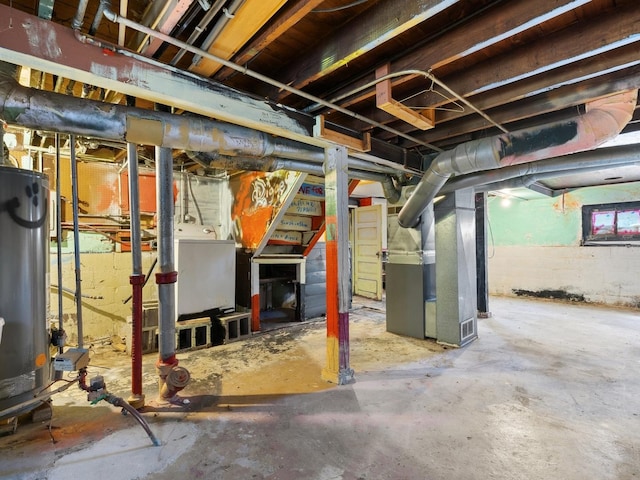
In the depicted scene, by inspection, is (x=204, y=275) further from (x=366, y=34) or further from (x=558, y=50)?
(x=558, y=50)

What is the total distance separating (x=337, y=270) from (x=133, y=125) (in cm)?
182

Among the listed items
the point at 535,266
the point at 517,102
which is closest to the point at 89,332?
the point at 517,102

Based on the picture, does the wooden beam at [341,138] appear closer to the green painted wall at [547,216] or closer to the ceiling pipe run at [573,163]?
the ceiling pipe run at [573,163]

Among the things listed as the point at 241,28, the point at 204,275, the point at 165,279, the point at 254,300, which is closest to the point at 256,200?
the point at 204,275

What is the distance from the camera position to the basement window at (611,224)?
575cm

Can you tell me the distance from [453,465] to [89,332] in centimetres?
417

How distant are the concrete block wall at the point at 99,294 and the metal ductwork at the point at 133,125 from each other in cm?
239

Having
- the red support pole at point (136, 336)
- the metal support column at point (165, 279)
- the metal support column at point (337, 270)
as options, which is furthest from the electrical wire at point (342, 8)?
the red support pole at point (136, 336)

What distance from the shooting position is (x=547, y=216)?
6.69 metres

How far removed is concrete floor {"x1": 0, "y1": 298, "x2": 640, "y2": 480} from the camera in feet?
5.91

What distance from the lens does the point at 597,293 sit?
6102 millimetres

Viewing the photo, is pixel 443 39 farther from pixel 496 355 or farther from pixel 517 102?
pixel 496 355

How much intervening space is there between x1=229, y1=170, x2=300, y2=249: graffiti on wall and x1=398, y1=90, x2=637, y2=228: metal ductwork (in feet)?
5.34

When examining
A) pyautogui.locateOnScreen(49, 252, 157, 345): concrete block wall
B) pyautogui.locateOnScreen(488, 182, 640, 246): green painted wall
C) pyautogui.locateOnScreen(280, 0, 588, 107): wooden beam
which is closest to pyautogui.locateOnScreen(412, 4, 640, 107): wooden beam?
pyautogui.locateOnScreen(280, 0, 588, 107): wooden beam
